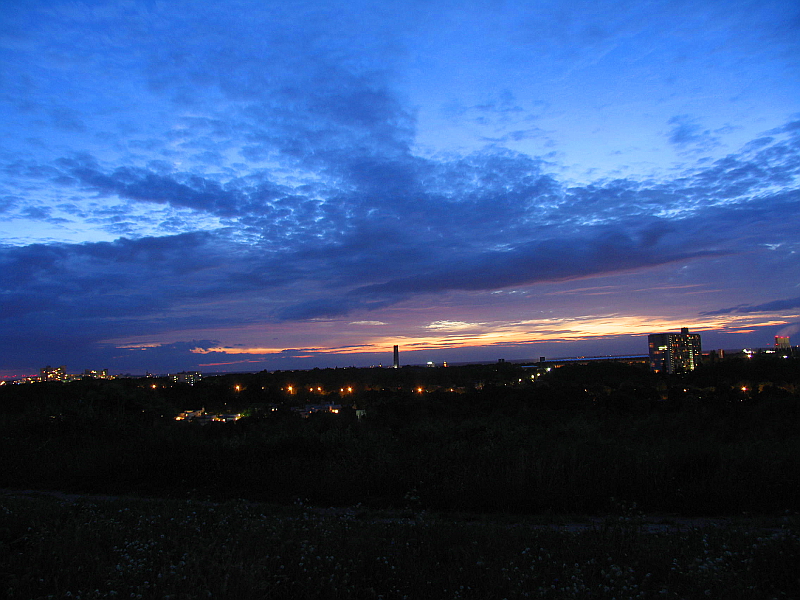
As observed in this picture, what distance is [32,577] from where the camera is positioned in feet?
12.5

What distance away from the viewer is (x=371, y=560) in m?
4.30

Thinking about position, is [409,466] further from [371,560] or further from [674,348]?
[674,348]

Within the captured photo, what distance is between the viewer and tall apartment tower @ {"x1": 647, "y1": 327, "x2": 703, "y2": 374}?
10286 cm

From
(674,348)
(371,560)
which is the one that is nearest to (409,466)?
(371,560)

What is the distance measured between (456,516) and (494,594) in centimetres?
271

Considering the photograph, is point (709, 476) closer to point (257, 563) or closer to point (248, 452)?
point (257, 563)

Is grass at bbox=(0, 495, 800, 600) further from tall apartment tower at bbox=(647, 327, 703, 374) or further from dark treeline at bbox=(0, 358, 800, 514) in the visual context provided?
tall apartment tower at bbox=(647, 327, 703, 374)

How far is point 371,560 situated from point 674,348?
121 m

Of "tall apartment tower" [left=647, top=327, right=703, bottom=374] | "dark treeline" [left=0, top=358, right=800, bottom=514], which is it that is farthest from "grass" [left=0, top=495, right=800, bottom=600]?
"tall apartment tower" [left=647, top=327, right=703, bottom=374]

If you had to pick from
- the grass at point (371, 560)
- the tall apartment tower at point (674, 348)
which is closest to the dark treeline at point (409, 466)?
the grass at point (371, 560)

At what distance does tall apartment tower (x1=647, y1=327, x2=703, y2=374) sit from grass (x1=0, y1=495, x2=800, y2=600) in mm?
107344

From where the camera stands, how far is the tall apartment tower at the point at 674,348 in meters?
103

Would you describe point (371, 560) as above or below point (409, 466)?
above

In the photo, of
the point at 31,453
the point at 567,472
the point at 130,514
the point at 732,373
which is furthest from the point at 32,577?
the point at 732,373
